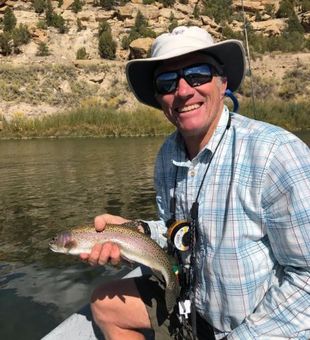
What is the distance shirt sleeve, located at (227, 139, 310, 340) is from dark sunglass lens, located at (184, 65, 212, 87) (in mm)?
530

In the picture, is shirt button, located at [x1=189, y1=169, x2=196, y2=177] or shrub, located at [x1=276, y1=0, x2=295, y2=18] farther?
shrub, located at [x1=276, y1=0, x2=295, y2=18]

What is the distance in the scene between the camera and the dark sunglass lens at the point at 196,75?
2.31 meters

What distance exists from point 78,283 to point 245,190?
4062 millimetres

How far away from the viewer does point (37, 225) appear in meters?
8.74

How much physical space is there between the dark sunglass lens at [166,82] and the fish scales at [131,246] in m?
0.72

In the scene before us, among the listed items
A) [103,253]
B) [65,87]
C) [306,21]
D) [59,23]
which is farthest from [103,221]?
[306,21]

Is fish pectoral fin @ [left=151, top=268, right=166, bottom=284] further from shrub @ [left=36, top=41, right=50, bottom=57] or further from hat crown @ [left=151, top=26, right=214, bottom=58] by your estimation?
shrub @ [left=36, top=41, right=50, bottom=57]

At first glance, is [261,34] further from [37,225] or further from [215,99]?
[215,99]

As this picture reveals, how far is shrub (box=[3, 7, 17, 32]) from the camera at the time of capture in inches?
1971

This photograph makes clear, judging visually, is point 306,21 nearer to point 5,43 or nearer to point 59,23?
point 59,23

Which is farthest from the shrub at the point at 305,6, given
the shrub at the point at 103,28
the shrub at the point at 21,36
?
the shrub at the point at 21,36

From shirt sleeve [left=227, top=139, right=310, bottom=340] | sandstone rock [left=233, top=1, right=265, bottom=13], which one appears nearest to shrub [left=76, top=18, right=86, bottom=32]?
sandstone rock [left=233, top=1, right=265, bottom=13]

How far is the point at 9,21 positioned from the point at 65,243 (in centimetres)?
5240

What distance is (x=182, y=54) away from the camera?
224 centimetres
